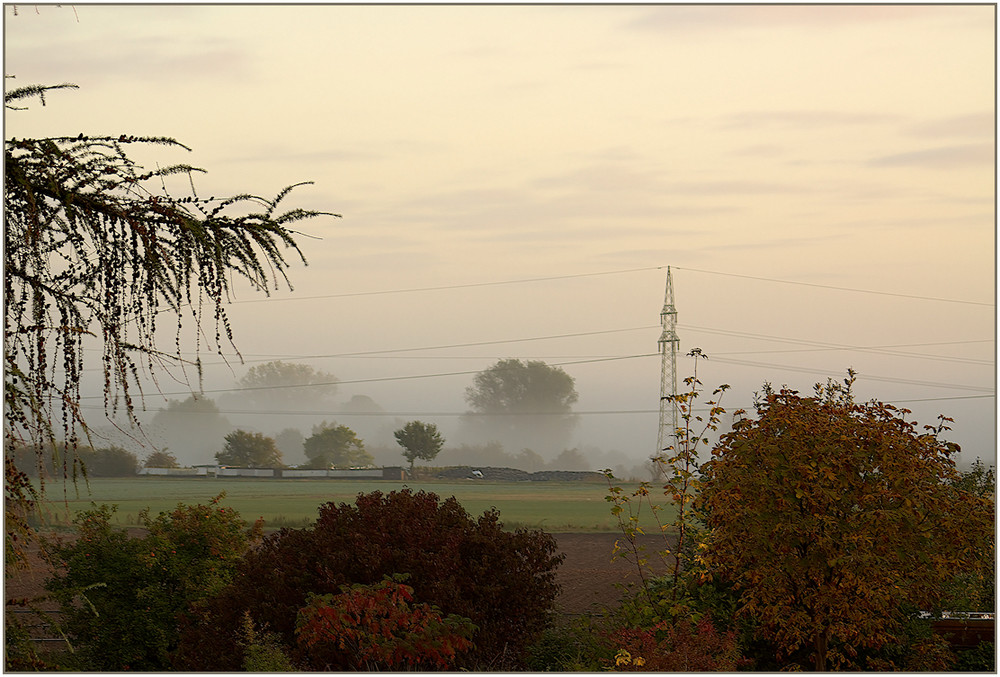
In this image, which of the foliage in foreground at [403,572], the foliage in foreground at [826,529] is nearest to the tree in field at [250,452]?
the foliage in foreground at [403,572]

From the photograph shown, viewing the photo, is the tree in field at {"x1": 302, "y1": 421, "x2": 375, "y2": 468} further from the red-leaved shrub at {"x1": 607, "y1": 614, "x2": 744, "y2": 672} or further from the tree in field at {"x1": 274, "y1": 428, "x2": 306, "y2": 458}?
the red-leaved shrub at {"x1": 607, "y1": 614, "x2": 744, "y2": 672}

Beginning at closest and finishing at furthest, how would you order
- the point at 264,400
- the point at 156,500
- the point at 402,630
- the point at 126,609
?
the point at 402,630 → the point at 126,609 → the point at 156,500 → the point at 264,400

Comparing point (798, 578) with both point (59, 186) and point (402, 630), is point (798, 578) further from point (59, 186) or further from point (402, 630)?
point (59, 186)

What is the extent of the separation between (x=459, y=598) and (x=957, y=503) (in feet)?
18.8

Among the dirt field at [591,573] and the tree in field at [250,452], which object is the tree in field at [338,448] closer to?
the tree in field at [250,452]

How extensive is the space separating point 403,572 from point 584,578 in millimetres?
13768

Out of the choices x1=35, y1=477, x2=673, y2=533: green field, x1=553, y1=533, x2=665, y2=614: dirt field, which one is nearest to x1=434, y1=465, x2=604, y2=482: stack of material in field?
x1=35, y1=477, x2=673, y2=533: green field

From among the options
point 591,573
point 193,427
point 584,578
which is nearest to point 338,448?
point 193,427

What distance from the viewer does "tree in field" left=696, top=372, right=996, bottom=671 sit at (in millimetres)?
10875

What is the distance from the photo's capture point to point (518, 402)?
16188 centimetres

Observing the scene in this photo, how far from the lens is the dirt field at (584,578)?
19.5 meters

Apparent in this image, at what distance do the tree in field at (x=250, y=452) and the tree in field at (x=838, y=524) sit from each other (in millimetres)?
94456

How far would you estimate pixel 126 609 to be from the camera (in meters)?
14.0

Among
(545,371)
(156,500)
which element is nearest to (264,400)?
(545,371)
